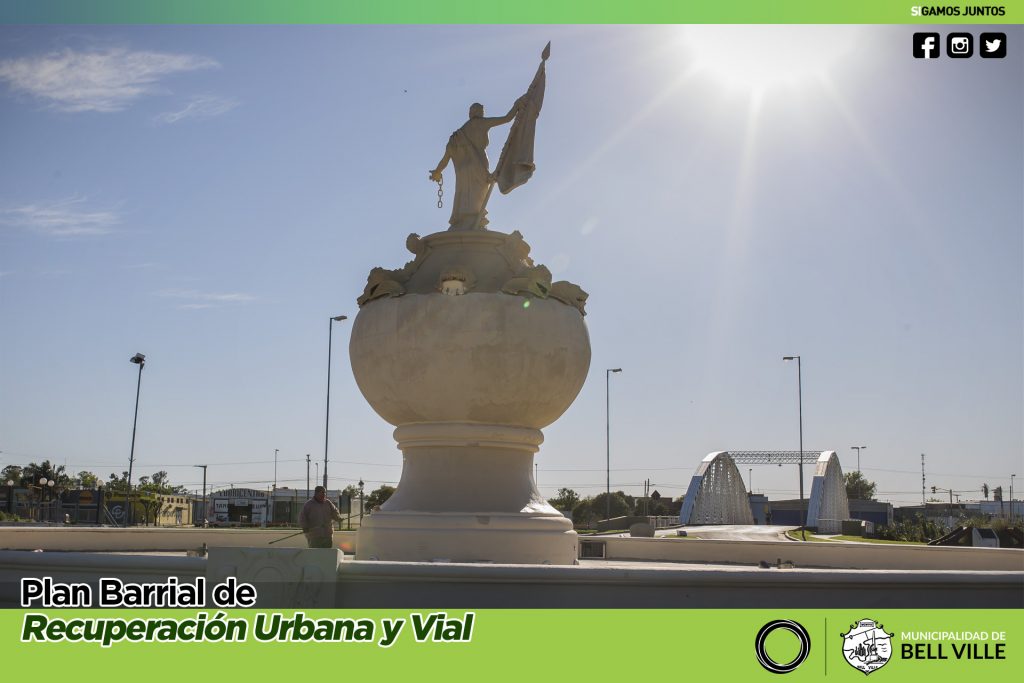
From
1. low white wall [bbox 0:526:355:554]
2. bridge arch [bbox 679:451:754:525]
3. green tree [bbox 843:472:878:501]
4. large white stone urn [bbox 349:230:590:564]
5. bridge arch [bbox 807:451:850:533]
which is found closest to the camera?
large white stone urn [bbox 349:230:590:564]

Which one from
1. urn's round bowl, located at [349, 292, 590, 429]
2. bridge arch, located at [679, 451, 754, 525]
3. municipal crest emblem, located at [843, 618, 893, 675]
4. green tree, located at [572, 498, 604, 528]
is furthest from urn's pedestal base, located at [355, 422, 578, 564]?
green tree, located at [572, 498, 604, 528]

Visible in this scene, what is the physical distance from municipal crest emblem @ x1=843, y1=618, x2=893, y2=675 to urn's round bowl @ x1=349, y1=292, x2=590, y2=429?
261 inches

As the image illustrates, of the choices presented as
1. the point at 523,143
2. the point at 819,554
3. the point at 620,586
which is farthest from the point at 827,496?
the point at 620,586

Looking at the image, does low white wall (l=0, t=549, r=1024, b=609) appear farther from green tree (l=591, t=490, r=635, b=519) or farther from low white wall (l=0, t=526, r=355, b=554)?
green tree (l=591, t=490, r=635, b=519)

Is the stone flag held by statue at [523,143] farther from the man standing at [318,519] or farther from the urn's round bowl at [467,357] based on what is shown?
the man standing at [318,519]

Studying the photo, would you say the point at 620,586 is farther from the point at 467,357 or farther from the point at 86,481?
the point at 86,481

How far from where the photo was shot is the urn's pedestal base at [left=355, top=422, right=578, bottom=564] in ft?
47.0

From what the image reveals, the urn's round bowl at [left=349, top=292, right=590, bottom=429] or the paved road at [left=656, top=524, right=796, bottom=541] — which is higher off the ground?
the urn's round bowl at [left=349, top=292, right=590, bottom=429]

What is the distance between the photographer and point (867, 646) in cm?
906

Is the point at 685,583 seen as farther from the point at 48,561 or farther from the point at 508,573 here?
the point at 48,561

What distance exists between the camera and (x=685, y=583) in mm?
9977

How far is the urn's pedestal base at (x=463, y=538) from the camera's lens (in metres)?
14.3

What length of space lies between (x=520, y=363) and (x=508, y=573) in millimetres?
5164

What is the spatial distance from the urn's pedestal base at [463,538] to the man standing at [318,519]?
2.38 feet
